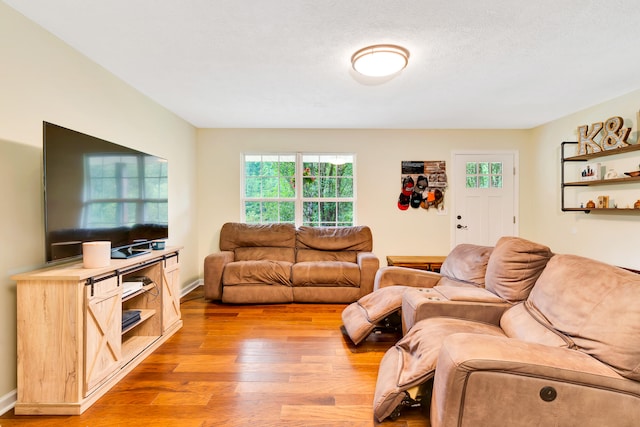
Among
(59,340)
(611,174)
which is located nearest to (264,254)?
(59,340)

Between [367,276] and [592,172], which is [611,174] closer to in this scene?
[592,172]

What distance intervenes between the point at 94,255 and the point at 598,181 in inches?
190

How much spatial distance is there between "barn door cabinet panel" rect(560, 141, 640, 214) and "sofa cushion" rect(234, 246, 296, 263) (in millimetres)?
3591

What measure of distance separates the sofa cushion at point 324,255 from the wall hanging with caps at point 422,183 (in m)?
1.18

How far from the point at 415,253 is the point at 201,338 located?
321cm

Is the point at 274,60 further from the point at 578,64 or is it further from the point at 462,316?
the point at 578,64

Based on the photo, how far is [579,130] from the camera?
347 cm

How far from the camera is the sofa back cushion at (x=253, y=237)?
4.12m

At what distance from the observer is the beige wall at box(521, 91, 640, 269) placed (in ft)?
10.2

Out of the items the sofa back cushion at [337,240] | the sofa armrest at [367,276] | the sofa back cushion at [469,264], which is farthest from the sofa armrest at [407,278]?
the sofa back cushion at [337,240]

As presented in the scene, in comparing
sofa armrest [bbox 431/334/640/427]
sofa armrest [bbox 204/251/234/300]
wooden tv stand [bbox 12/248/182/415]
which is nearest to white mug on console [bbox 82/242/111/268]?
wooden tv stand [bbox 12/248/182/415]

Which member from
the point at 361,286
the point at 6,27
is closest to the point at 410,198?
the point at 361,286

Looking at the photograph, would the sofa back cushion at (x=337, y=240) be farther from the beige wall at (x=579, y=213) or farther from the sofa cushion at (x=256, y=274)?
the beige wall at (x=579, y=213)

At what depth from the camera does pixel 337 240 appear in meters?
4.12
